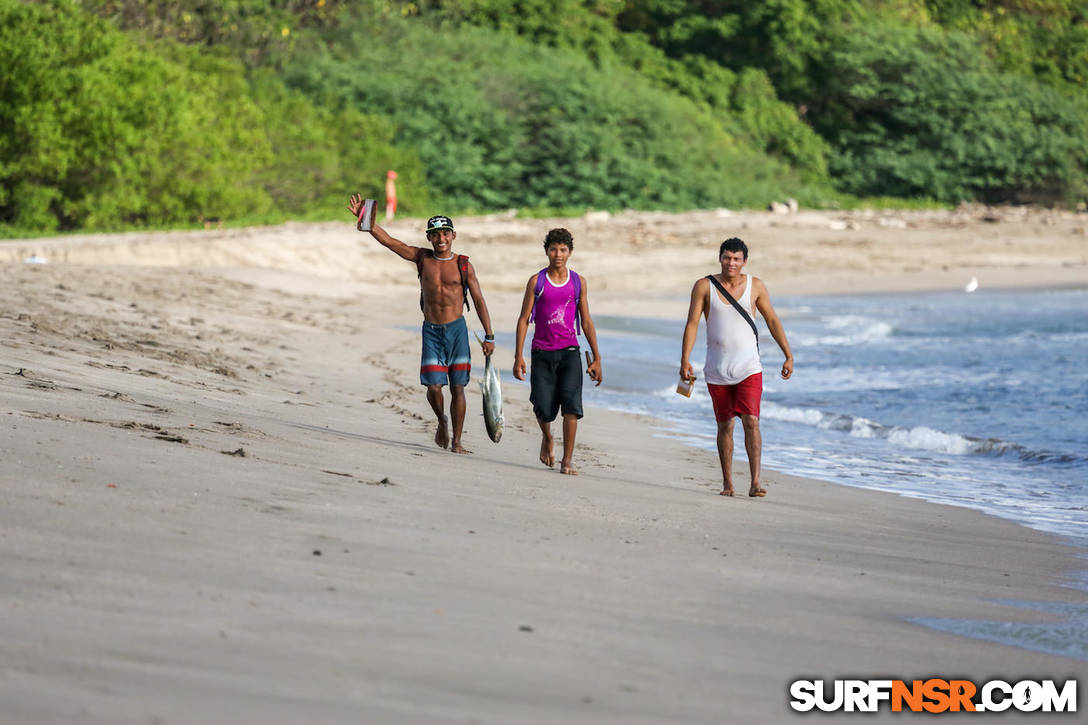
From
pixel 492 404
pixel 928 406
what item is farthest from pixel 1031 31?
pixel 492 404

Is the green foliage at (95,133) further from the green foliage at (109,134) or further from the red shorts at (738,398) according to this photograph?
the red shorts at (738,398)

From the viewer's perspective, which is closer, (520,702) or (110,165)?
(520,702)

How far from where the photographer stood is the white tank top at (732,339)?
6.97 m

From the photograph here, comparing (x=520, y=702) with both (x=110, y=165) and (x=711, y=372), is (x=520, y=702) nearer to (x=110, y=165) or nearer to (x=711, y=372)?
(x=711, y=372)

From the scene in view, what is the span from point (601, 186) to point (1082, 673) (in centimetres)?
2877

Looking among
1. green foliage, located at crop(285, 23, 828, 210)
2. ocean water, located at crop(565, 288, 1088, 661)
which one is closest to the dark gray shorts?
ocean water, located at crop(565, 288, 1088, 661)

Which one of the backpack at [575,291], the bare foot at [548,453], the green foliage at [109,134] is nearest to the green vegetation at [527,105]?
the green foliage at [109,134]

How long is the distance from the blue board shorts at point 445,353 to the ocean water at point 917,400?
92.4 inches

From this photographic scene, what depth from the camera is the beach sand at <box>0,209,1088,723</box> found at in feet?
10.3

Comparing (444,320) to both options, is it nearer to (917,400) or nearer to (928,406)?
(928,406)

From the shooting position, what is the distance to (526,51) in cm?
3612

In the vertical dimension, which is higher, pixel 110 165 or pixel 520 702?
pixel 110 165

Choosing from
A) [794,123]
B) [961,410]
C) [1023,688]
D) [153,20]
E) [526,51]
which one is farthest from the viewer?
[794,123]

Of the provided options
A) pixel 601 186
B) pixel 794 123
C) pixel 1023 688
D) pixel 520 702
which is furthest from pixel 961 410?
pixel 794 123
